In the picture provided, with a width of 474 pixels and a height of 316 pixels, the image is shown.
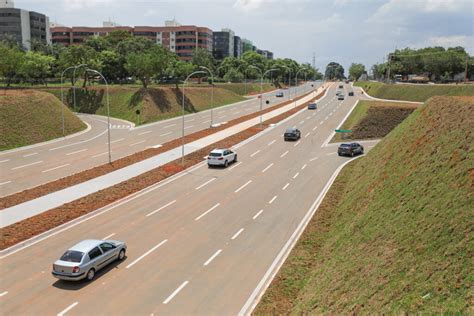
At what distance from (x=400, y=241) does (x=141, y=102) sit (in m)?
60.9

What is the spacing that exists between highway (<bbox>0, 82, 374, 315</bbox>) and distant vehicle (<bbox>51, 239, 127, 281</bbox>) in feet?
1.37

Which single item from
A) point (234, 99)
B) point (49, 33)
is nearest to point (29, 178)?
point (234, 99)

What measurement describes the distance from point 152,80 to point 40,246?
290 feet

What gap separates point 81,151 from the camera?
41.8 meters

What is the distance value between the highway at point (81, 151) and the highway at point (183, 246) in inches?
397

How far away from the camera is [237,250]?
19.0 metres

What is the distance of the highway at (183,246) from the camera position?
47.9 feet

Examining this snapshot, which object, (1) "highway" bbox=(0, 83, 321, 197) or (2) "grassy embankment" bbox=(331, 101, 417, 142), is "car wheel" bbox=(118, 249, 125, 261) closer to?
(1) "highway" bbox=(0, 83, 321, 197)

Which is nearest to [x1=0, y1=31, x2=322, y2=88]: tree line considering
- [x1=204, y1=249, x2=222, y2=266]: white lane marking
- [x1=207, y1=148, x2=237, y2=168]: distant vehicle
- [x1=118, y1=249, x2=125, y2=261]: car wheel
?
[x1=207, y1=148, x2=237, y2=168]: distant vehicle

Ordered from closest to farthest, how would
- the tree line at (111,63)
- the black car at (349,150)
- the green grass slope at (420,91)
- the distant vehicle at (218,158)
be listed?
the distant vehicle at (218,158), the black car at (349,150), the green grass slope at (420,91), the tree line at (111,63)

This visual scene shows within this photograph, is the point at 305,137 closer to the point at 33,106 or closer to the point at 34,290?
the point at 33,106

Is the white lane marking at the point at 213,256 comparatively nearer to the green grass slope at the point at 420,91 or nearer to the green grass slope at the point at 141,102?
the green grass slope at the point at 141,102

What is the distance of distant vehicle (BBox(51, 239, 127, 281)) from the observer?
15555 mm

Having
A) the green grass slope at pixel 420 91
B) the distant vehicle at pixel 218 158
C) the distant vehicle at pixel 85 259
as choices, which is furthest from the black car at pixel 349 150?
the green grass slope at pixel 420 91
